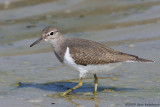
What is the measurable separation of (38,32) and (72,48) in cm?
518

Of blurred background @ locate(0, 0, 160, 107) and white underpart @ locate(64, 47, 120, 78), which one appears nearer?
blurred background @ locate(0, 0, 160, 107)

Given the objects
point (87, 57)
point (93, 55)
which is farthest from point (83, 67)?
point (93, 55)

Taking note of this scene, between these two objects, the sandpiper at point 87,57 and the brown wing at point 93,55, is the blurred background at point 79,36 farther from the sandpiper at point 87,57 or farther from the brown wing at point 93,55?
the brown wing at point 93,55

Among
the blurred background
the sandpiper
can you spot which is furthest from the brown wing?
the blurred background

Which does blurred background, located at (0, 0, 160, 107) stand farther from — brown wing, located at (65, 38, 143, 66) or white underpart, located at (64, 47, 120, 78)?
brown wing, located at (65, 38, 143, 66)

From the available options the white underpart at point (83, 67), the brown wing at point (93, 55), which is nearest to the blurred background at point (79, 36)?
the white underpart at point (83, 67)

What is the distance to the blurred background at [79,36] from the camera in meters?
8.46

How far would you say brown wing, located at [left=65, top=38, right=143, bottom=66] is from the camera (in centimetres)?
863

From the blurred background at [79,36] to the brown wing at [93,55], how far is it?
2.29ft

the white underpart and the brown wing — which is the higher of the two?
Answer: the brown wing

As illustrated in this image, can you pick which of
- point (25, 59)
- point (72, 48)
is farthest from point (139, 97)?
point (25, 59)

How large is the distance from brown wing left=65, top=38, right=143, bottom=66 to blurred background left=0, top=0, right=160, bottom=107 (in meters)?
0.70

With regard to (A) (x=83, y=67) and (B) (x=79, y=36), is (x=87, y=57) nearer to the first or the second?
(A) (x=83, y=67)

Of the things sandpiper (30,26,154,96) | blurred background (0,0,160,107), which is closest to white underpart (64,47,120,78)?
sandpiper (30,26,154,96)
